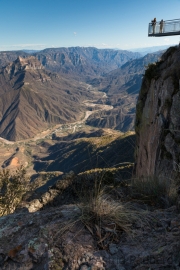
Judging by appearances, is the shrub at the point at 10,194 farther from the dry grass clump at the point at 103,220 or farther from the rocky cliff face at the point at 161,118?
the dry grass clump at the point at 103,220

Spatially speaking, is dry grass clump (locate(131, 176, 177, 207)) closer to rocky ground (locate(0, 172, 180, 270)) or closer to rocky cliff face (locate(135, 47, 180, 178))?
rocky ground (locate(0, 172, 180, 270))

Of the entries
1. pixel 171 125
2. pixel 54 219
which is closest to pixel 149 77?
pixel 171 125

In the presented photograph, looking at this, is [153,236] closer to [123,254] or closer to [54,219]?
[123,254]

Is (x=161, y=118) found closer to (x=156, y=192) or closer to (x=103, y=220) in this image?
(x=156, y=192)

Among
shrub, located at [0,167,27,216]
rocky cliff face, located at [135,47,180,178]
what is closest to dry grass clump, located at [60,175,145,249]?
rocky cliff face, located at [135,47,180,178]

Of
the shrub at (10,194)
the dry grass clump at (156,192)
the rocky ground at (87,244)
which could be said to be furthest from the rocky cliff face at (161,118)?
the shrub at (10,194)
